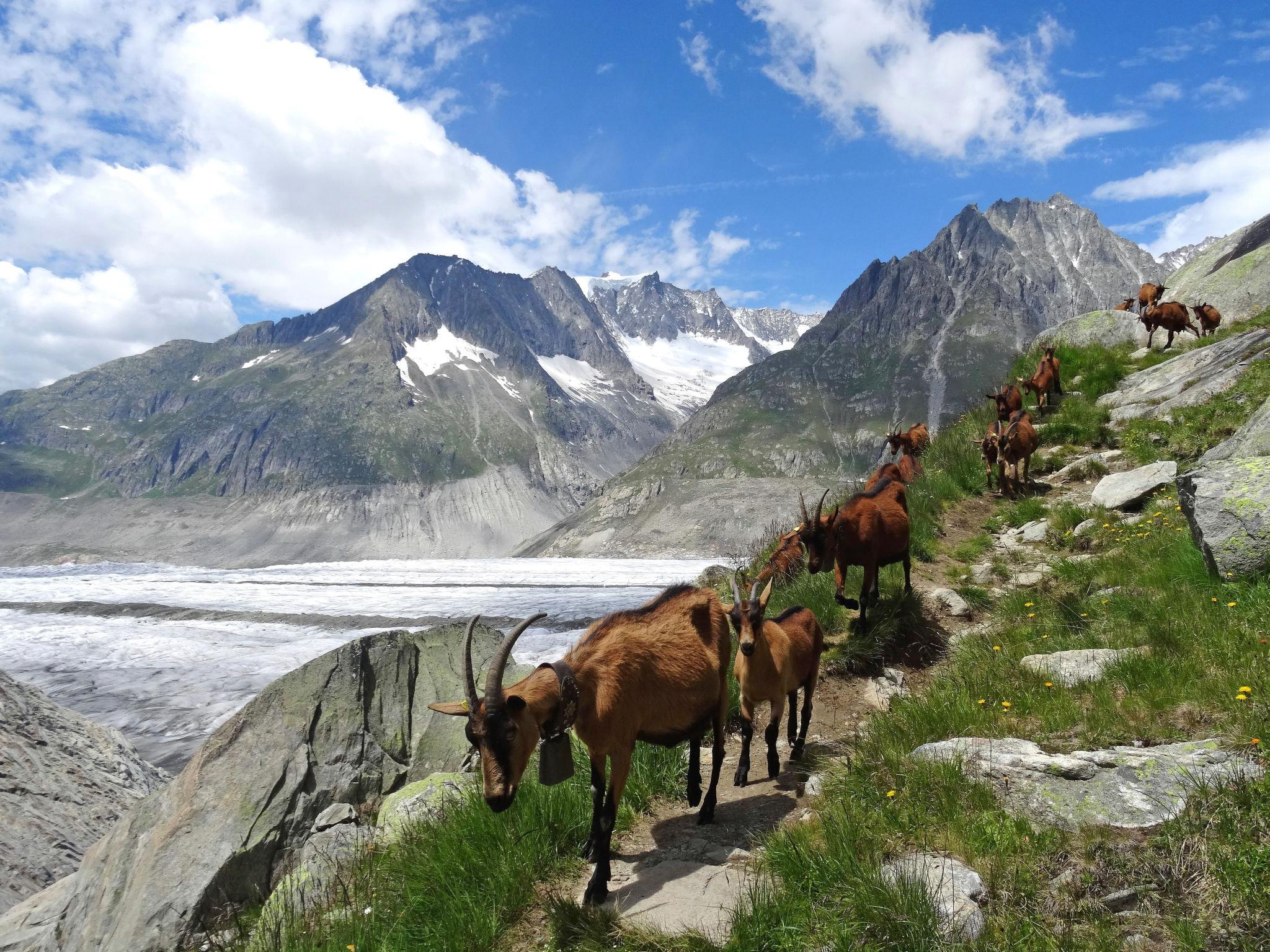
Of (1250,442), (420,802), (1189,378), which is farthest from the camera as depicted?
(1189,378)

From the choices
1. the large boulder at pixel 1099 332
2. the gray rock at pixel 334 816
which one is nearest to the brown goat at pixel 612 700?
the gray rock at pixel 334 816

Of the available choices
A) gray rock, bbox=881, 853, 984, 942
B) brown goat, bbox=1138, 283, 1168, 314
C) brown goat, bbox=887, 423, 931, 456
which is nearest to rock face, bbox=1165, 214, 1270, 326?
brown goat, bbox=1138, 283, 1168, 314

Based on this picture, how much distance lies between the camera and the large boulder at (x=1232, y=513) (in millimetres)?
6422

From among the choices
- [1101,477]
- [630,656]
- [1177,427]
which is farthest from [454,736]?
[1177,427]

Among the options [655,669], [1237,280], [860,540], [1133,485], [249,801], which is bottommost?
[249,801]

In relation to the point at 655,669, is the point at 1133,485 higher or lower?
higher

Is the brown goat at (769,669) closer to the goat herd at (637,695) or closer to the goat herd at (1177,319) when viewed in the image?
the goat herd at (637,695)

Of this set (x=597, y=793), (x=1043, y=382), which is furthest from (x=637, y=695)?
(x=1043, y=382)

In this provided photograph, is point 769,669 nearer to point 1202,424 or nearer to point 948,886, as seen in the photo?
point 948,886

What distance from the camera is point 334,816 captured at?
862cm

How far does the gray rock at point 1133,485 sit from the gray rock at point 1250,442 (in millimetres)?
1814

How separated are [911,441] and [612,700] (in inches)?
753

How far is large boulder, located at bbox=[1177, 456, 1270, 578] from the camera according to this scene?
253 inches

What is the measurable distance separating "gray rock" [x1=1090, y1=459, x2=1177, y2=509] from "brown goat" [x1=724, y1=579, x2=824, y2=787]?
7.89 meters
